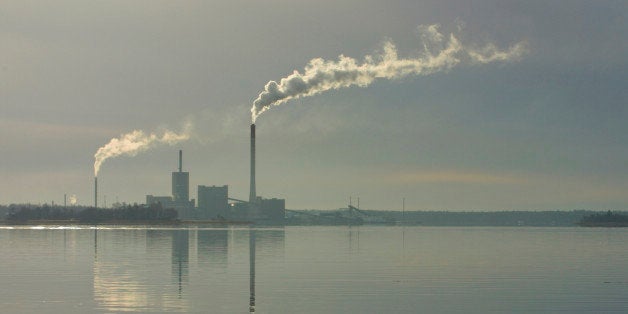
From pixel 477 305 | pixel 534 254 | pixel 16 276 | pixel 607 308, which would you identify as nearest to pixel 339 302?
pixel 477 305

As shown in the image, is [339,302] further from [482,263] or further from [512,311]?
[482,263]

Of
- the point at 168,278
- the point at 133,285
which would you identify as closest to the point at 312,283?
the point at 168,278

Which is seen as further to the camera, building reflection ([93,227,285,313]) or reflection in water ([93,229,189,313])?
building reflection ([93,227,285,313])

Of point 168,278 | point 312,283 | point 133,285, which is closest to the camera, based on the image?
point 133,285

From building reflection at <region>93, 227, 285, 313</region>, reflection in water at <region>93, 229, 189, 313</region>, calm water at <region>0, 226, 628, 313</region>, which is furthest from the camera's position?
building reflection at <region>93, 227, 285, 313</region>

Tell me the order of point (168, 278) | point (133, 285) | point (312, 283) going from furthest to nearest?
point (168, 278), point (312, 283), point (133, 285)

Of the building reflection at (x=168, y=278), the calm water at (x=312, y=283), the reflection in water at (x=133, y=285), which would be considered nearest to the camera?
the reflection in water at (x=133, y=285)

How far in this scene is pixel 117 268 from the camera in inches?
2876

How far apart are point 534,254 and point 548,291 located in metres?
43.5

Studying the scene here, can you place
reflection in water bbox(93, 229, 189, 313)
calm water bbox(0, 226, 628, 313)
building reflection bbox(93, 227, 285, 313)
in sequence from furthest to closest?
1. building reflection bbox(93, 227, 285, 313)
2. calm water bbox(0, 226, 628, 313)
3. reflection in water bbox(93, 229, 189, 313)

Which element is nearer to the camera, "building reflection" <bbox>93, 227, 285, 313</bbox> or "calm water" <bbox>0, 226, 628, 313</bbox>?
"calm water" <bbox>0, 226, 628, 313</bbox>

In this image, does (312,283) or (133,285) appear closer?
(133,285)

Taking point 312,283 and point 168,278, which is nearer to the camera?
point 312,283

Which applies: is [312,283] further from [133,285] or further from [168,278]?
[133,285]
